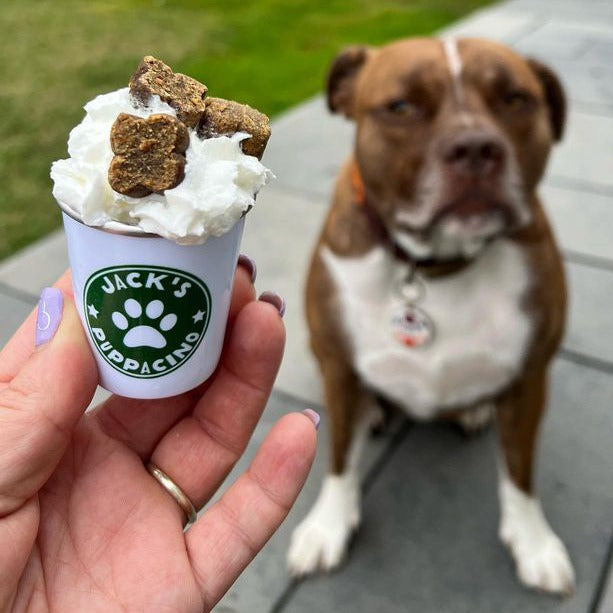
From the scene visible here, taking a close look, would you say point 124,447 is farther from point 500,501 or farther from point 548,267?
point 500,501

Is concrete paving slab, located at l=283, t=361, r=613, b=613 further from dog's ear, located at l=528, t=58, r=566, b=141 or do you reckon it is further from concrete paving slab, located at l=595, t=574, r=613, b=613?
dog's ear, located at l=528, t=58, r=566, b=141

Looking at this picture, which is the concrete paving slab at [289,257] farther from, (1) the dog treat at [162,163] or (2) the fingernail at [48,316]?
(1) the dog treat at [162,163]

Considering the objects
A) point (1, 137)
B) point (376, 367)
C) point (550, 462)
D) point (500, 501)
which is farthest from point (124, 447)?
point (1, 137)

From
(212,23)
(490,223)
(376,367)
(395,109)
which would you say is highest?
(395,109)

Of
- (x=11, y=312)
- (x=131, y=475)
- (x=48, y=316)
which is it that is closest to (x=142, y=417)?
(x=131, y=475)

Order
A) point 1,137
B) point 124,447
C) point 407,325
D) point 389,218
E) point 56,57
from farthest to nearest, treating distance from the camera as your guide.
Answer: point 56,57 < point 1,137 < point 407,325 < point 389,218 < point 124,447

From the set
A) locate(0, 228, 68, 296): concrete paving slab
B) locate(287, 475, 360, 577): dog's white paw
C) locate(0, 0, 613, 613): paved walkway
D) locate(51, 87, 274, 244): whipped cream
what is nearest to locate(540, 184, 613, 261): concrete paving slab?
locate(0, 0, 613, 613): paved walkway

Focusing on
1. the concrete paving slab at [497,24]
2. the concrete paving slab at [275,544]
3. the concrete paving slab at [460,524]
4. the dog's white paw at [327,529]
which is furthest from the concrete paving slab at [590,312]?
the concrete paving slab at [497,24]
